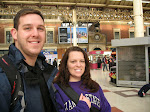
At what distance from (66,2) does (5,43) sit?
41.3ft

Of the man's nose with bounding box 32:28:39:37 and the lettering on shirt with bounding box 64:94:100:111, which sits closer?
the man's nose with bounding box 32:28:39:37

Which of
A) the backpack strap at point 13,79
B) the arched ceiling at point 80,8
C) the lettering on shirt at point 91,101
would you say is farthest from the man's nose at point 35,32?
the arched ceiling at point 80,8

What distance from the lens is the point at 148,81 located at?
5.93 m

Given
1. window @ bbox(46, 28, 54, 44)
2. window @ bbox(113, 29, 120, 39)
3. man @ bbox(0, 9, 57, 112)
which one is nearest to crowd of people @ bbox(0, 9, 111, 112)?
man @ bbox(0, 9, 57, 112)

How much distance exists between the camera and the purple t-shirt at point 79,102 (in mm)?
1271

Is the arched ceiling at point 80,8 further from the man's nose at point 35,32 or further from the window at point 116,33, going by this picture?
the man's nose at point 35,32

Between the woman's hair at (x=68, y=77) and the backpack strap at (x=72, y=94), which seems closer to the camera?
the backpack strap at (x=72, y=94)

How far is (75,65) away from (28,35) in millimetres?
724

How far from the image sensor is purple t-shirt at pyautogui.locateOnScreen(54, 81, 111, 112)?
4.17 ft

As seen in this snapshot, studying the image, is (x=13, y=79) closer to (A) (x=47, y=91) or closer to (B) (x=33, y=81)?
(B) (x=33, y=81)

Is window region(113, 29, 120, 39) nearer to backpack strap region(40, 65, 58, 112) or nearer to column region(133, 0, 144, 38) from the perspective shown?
column region(133, 0, 144, 38)

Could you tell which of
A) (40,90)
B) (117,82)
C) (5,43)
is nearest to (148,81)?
(117,82)

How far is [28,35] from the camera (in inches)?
38.0

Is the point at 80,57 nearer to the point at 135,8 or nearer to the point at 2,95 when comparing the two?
the point at 2,95
